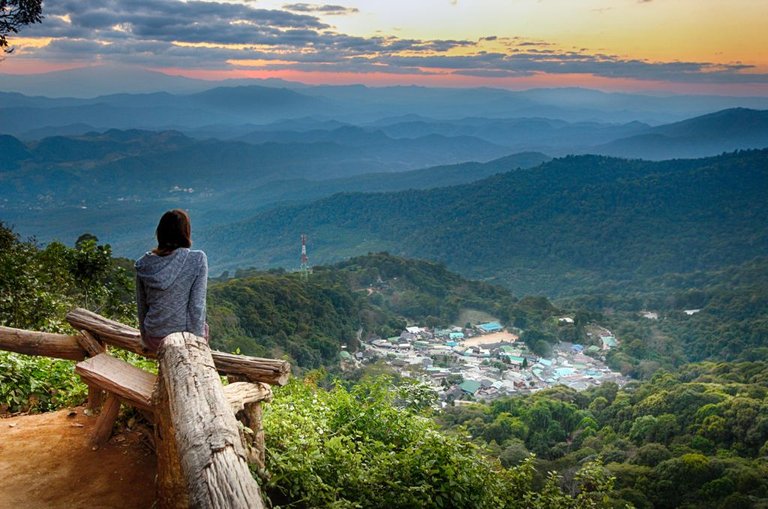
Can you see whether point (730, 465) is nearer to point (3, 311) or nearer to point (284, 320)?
point (3, 311)

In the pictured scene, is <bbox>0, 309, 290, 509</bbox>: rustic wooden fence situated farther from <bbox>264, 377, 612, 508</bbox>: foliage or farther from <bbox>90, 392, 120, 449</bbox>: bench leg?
<bbox>264, 377, 612, 508</bbox>: foliage

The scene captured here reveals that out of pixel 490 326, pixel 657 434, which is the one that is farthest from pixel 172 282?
pixel 490 326

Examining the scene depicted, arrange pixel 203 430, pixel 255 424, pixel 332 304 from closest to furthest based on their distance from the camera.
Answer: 1. pixel 203 430
2. pixel 255 424
3. pixel 332 304

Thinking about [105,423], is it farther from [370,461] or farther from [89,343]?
[370,461]

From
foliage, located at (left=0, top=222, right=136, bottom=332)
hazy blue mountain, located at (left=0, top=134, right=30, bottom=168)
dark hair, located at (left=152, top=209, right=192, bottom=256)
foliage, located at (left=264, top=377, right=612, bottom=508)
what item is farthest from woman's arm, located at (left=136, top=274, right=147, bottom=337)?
hazy blue mountain, located at (left=0, top=134, right=30, bottom=168)

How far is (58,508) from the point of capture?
3832mm

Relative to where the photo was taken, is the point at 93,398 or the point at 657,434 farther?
the point at 657,434

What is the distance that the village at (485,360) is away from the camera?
48.3m

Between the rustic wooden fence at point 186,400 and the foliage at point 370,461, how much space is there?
14.4 inches

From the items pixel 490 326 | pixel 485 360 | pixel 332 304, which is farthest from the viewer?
pixel 490 326

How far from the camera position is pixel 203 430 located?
2.87 metres

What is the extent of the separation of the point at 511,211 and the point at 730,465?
12070cm

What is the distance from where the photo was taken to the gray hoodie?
4.36m

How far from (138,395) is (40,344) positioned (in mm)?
1588
